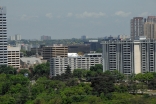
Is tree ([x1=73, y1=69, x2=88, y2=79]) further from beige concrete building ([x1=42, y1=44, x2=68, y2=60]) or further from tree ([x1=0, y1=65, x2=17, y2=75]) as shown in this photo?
beige concrete building ([x1=42, y1=44, x2=68, y2=60])

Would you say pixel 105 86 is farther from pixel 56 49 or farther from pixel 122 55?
pixel 56 49

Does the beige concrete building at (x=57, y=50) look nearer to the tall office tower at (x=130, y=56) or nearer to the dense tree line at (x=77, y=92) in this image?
the tall office tower at (x=130, y=56)

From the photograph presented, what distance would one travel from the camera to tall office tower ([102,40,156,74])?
2023 cm

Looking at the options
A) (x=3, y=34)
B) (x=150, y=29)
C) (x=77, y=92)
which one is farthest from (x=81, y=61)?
(x=77, y=92)

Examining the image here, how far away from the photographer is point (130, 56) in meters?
20.5

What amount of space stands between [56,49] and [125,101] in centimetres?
1745

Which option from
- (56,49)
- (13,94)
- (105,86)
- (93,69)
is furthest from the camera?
(56,49)

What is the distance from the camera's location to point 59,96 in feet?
39.2

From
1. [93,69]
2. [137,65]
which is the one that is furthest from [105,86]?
[93,69]

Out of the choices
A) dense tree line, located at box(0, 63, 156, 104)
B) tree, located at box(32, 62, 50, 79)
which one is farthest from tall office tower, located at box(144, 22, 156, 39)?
dense tree line, located at box(0, 63, 156, 104)

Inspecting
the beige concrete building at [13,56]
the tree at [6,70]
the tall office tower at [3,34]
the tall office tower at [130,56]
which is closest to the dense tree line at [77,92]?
the tall office tower at [130,56]

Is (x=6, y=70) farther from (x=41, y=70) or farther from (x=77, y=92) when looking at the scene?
(x=77, y=92)

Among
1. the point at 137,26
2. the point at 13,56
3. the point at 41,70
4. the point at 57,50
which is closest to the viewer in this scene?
the point at 41,70

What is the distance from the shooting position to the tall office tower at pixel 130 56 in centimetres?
2023
